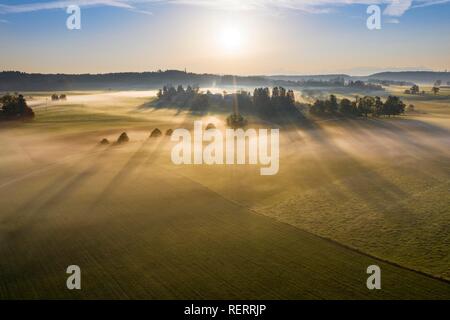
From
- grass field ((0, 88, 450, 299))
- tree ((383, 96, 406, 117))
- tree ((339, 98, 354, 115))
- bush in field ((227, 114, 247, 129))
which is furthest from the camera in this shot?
tree ((383, 96, 406, 117))

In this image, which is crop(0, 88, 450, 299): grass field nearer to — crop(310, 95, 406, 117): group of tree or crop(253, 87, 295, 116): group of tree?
crop(310, 95, 406, 117): group of tree

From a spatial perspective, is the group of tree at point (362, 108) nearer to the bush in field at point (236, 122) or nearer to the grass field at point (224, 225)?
the bush in field at point (236, 122)

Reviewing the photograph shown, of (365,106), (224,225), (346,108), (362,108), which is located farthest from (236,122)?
(224,225)

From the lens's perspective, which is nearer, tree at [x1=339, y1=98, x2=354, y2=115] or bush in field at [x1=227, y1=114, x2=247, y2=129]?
bush in field at [x1=227, y1=114, x2=247, y2=129]

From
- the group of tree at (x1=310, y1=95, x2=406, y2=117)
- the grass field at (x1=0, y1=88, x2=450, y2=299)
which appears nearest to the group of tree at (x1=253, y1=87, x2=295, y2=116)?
the group of tree at (x1=310, y1=95, x2=406, y2=117)

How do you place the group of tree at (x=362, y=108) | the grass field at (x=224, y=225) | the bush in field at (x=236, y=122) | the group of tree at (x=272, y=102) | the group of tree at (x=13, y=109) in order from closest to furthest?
the grass field at (x=224, y=225) → the bush in field at (x=236, y=122) → the group of tree at (x=13, y=109) → the group of tree at (x=362, y=108) → the group of tree at (x=272, y=102)

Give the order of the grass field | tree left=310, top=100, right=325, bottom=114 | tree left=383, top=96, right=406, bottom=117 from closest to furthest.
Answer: the grass field → tree left=383, top=96, right=406, bottom=117 → tree left=310, top=100, right=325, bottom=114

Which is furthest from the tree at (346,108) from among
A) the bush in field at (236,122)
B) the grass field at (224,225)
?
the grass field at (224,225)

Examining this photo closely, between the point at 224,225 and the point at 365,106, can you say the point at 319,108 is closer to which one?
the point at 365,106
